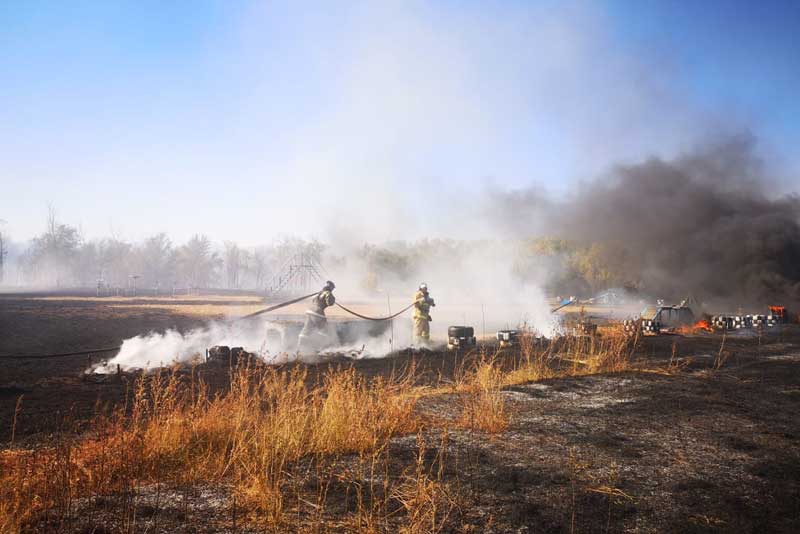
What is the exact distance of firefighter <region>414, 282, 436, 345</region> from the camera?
1730cm

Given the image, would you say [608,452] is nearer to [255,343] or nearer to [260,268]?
[255,343]

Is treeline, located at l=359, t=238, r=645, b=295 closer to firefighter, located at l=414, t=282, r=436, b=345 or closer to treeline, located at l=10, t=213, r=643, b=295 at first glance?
treeline, located at l=10, t=213, r=643, b=295

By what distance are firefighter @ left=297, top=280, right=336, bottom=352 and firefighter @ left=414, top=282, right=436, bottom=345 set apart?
306 centimetres

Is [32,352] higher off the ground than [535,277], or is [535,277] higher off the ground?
[535,277]

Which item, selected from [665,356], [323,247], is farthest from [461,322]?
[323,247]

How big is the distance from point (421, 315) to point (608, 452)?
1182cm

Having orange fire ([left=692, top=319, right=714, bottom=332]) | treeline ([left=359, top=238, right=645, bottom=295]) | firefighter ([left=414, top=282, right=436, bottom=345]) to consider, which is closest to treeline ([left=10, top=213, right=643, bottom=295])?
treeline ([left=359, top=238, right=645, bottom=295])

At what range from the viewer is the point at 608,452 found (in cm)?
594

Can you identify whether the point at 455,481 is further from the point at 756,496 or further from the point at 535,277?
the point at 535,277

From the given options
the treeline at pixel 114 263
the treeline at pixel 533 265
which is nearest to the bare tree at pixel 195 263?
the treeline at pixel 114 263

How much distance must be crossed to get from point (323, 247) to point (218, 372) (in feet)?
325

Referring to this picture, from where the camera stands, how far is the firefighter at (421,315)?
681 inches

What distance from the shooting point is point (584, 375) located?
→ 448 inches

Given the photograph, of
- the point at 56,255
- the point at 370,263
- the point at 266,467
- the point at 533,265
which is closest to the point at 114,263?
the point at 56,255
